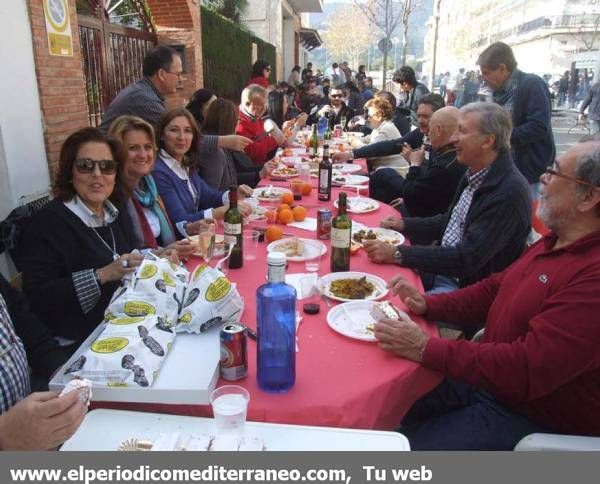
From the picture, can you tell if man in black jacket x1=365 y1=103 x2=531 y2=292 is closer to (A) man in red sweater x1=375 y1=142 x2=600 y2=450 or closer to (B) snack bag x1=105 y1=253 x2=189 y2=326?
(A) man in red sweater x1=375 y1=142 x2=600 y2=450

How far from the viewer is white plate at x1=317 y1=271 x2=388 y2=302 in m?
2.12

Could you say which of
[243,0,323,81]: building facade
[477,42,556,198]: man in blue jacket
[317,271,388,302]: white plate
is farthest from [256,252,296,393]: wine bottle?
[243,0,323,81]: building facade

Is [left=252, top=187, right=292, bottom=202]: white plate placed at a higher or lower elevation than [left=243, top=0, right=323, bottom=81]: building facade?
lower

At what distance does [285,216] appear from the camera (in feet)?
10.9

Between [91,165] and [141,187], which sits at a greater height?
[91,165]

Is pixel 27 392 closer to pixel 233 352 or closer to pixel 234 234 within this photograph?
pixel 233 352

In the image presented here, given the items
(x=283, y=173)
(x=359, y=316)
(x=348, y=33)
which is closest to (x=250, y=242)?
(x=359, y=316)

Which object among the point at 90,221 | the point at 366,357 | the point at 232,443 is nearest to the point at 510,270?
the point at 366,357

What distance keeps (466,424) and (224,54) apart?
11.7 meters

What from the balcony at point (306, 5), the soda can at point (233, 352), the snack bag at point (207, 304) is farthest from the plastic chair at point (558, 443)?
the balcony at point (306, 5)

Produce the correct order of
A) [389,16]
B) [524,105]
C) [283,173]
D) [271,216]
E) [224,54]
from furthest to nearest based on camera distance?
[389,16], [224,54], [283,173], [524,105], [271,216]

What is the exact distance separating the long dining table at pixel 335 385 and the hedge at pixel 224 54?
9.66 metres
